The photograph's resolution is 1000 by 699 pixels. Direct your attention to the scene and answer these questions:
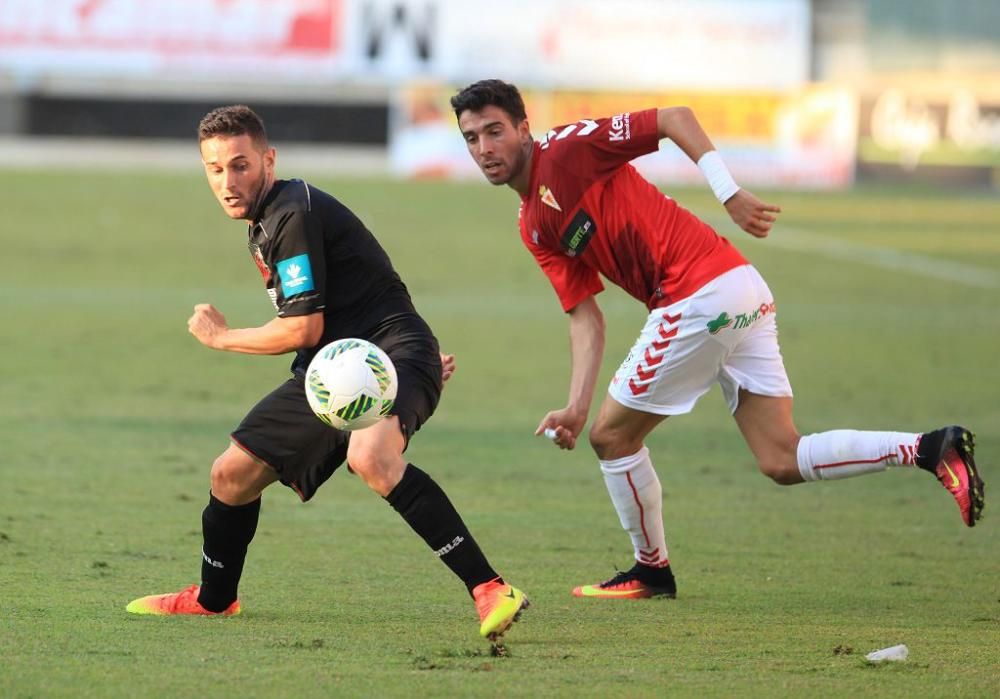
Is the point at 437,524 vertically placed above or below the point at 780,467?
above

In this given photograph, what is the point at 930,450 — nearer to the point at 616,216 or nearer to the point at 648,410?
the point at 648,410

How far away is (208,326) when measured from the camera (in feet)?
19.5

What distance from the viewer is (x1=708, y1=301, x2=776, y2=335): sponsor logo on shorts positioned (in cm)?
671

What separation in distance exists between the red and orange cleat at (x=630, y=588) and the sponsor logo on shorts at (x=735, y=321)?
3.59 feet

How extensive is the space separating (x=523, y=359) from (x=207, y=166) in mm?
10113

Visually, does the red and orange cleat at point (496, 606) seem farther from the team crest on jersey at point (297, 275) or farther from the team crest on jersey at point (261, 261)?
the team crest on jersey at point (261, 261)

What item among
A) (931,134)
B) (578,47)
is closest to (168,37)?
(578,47)

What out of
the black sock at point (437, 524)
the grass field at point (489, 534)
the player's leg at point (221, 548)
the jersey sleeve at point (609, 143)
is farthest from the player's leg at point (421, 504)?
the jersey sleeve at point (609, 143)

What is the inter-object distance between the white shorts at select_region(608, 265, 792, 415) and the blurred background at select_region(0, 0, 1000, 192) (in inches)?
1432

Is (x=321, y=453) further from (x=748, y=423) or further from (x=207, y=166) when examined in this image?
(x=748, y=423)

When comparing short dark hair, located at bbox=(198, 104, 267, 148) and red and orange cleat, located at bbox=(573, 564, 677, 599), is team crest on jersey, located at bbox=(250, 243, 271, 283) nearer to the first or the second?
short dark hair, located at bbox=(198, 104, 267, 148)

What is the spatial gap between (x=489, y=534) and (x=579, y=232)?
214 cm

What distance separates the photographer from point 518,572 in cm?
738

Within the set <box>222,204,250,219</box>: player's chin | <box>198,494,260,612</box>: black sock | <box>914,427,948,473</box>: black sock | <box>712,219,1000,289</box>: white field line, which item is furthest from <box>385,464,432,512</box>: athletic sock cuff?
<box>712,219,1000,289</box>: white field line
